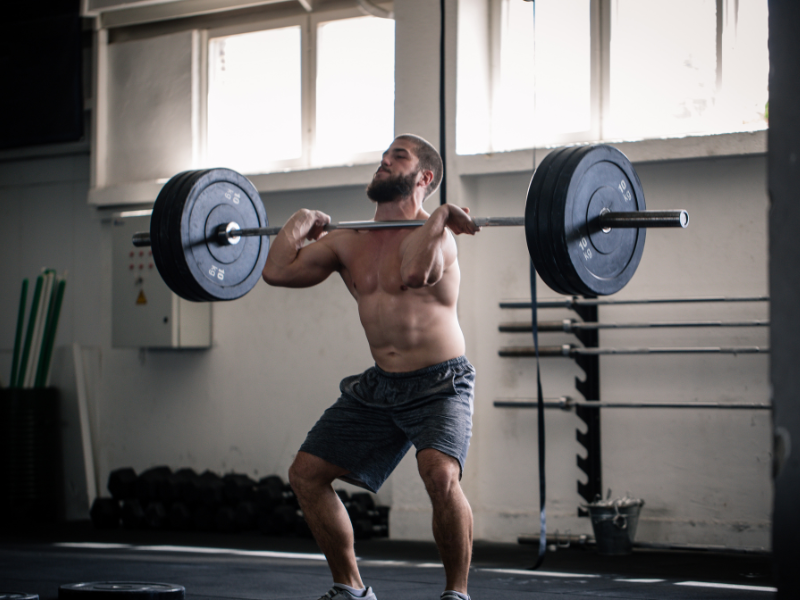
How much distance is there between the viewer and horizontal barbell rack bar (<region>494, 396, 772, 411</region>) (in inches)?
145

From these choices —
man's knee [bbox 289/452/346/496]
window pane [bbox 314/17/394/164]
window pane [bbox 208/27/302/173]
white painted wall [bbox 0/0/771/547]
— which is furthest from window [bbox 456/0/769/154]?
man's knee [bbox 289/452/346/496]

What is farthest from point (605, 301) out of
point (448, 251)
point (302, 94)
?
point (302, 94)

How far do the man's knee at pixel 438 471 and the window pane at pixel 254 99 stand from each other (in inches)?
117

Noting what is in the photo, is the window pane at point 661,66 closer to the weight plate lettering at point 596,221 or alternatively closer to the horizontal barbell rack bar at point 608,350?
the horizontal barbell rack bar at point 608,350

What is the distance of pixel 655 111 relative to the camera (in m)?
4.12

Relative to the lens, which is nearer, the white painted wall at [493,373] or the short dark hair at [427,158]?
the short dark hair at [427,158]

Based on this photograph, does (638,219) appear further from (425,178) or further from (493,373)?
(493,373)

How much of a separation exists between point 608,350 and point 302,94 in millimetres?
2101

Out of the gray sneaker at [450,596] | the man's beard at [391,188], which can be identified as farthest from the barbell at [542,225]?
the gray sneaker at [450,596]

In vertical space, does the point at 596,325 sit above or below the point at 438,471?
above

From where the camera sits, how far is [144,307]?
4934 mm

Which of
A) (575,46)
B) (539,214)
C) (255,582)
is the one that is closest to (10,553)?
(255,582)

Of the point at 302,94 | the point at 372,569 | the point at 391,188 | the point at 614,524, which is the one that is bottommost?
the point at 372,569

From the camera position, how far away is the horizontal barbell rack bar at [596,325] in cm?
373
